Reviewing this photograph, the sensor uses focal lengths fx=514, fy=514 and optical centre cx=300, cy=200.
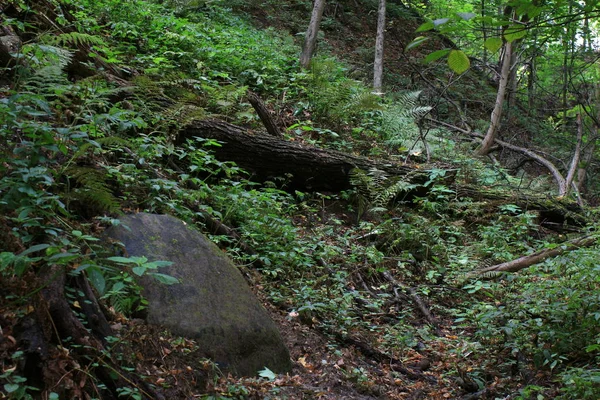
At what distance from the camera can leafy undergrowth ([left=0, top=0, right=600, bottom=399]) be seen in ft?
8.91

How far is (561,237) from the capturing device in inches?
293

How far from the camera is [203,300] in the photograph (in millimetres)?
3596

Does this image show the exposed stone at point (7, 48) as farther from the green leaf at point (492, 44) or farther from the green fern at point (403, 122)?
the green fern at point (403, 122)

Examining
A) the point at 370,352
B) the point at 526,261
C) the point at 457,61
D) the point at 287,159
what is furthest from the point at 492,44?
the point at 287,159

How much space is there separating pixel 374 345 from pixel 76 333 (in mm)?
2835

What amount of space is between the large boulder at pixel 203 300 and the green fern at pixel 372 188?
362 cm

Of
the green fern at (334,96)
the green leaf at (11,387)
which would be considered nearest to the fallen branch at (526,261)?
the green fern at (334,96)

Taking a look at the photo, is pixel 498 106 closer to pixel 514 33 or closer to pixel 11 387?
pixel 514 33

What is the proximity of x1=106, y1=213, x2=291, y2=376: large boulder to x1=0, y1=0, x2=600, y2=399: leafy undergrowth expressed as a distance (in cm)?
13

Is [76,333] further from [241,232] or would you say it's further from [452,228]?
[452,228]

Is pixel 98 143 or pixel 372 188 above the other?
pixel 98 143

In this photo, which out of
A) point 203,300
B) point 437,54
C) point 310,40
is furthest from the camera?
point 310,40

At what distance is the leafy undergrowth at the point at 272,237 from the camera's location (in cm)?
272

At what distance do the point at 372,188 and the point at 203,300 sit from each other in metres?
4.25
